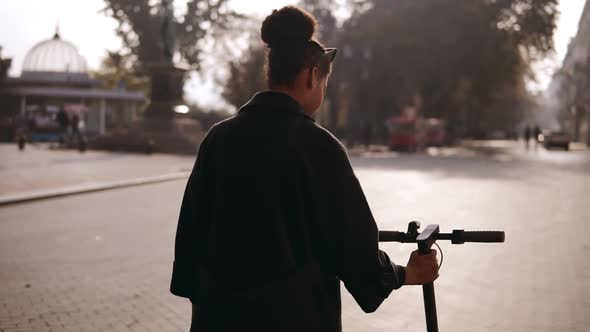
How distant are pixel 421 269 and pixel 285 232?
0.44 meters

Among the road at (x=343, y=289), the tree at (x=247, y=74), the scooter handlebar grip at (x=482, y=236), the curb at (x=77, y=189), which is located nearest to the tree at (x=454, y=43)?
the tree at (x=247, y=74)

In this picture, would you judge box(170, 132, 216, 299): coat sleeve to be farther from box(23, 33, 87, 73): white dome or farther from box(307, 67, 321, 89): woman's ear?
box(23, 33, 87, 73): white dome

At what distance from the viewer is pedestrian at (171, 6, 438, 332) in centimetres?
211

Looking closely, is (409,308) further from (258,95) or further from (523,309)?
(258,95)

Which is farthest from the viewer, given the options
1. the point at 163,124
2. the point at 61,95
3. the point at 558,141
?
the point at 61,95

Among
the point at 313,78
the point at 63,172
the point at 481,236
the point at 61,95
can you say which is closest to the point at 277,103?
the point at 313,78

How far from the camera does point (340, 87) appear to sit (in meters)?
65.9

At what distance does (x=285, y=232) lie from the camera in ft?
6.95

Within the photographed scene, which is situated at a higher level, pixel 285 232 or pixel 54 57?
pixel 54 57

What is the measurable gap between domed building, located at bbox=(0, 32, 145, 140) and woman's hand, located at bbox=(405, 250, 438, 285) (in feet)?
166

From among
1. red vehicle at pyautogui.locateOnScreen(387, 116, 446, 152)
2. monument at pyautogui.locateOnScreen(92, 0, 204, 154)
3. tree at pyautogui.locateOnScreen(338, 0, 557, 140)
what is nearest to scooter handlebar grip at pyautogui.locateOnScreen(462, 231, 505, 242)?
monument at pyautogui.locateOnScreen(92, 0, 204, 154)

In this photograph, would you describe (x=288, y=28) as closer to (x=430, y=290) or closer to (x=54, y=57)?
(x=430, y=290)

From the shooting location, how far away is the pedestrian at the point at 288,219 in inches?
83.2

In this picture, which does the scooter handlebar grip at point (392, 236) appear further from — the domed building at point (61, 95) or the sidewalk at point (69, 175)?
the domed building at point (61, 95)
